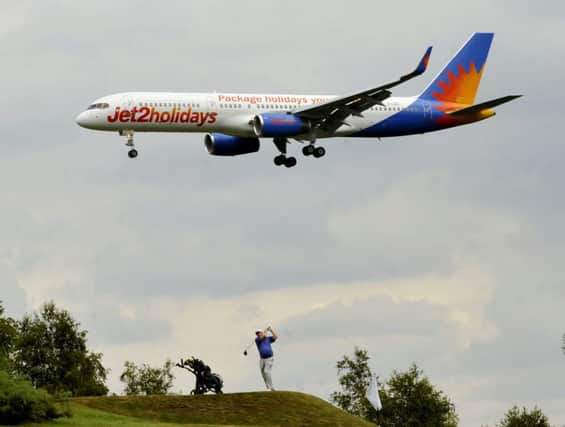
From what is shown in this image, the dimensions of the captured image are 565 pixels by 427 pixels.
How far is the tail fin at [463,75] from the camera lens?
102625 mm

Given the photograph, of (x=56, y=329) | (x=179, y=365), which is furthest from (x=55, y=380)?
(x=179, y=365)

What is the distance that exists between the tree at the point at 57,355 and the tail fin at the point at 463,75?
1043 inches

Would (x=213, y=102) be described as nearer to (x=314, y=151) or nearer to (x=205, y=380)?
(x=314, y=151)

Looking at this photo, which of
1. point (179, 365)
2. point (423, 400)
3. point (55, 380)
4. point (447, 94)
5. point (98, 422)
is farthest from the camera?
point (423, 400)

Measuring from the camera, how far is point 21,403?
183 ft

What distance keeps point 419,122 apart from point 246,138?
31.7 ft

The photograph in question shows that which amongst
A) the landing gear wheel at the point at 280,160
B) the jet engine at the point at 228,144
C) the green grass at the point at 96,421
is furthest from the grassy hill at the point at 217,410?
the jet engine at the point at 228,144

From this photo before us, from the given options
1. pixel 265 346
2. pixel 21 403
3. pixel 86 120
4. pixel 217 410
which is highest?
pixel 86 120

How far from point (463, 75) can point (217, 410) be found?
47508 millimetres

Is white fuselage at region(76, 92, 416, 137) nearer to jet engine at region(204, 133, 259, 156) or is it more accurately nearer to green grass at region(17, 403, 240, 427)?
jet engine at region(204, 133, 259, 156)

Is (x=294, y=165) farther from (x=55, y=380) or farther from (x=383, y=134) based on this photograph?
(x=55, y=380)

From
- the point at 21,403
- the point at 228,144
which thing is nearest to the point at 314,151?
the point at 228,144

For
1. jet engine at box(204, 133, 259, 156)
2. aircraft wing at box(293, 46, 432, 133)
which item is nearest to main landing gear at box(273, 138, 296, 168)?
jet engine at box(204, 133, 259, 156)

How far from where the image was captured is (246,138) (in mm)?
95500
